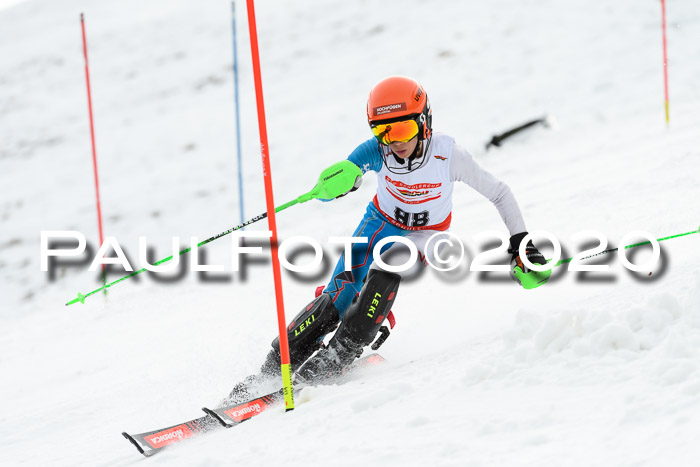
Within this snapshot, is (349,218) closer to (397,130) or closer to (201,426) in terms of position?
(397,130)

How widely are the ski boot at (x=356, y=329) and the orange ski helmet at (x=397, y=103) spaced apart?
0.79m

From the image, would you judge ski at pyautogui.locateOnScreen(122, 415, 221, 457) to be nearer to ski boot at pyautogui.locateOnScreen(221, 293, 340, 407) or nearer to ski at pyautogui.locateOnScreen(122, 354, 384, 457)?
ski at pyautogui.locateOnScreen(122, 354, 384, 457)

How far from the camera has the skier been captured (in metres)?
3.68

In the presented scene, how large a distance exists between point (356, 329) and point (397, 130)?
104 cm

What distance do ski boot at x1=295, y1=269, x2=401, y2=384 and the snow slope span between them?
0.18 metres

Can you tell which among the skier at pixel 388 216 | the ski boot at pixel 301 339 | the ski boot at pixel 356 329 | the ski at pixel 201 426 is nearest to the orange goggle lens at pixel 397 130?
the skier at pixel 388 216

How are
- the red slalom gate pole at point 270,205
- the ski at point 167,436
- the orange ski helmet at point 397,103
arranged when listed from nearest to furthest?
the red slalom gate pole at point 270,205 < the ski at point 167,436 < the orange ski helmet at point 397,103

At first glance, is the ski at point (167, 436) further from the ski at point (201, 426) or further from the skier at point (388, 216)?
the skier at point (388, 216)

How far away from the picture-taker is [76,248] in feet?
31.1

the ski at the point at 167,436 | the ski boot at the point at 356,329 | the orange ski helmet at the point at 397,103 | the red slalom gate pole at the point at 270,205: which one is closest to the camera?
the red slalom gate pole at the point at 270,205

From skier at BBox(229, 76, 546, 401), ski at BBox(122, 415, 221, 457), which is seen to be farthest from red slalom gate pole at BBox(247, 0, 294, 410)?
skier at BBox(229, 76, 546, 401)

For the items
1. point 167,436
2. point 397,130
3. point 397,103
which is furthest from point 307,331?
point 397,103

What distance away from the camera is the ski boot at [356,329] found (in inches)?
147

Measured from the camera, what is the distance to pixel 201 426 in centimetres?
353
